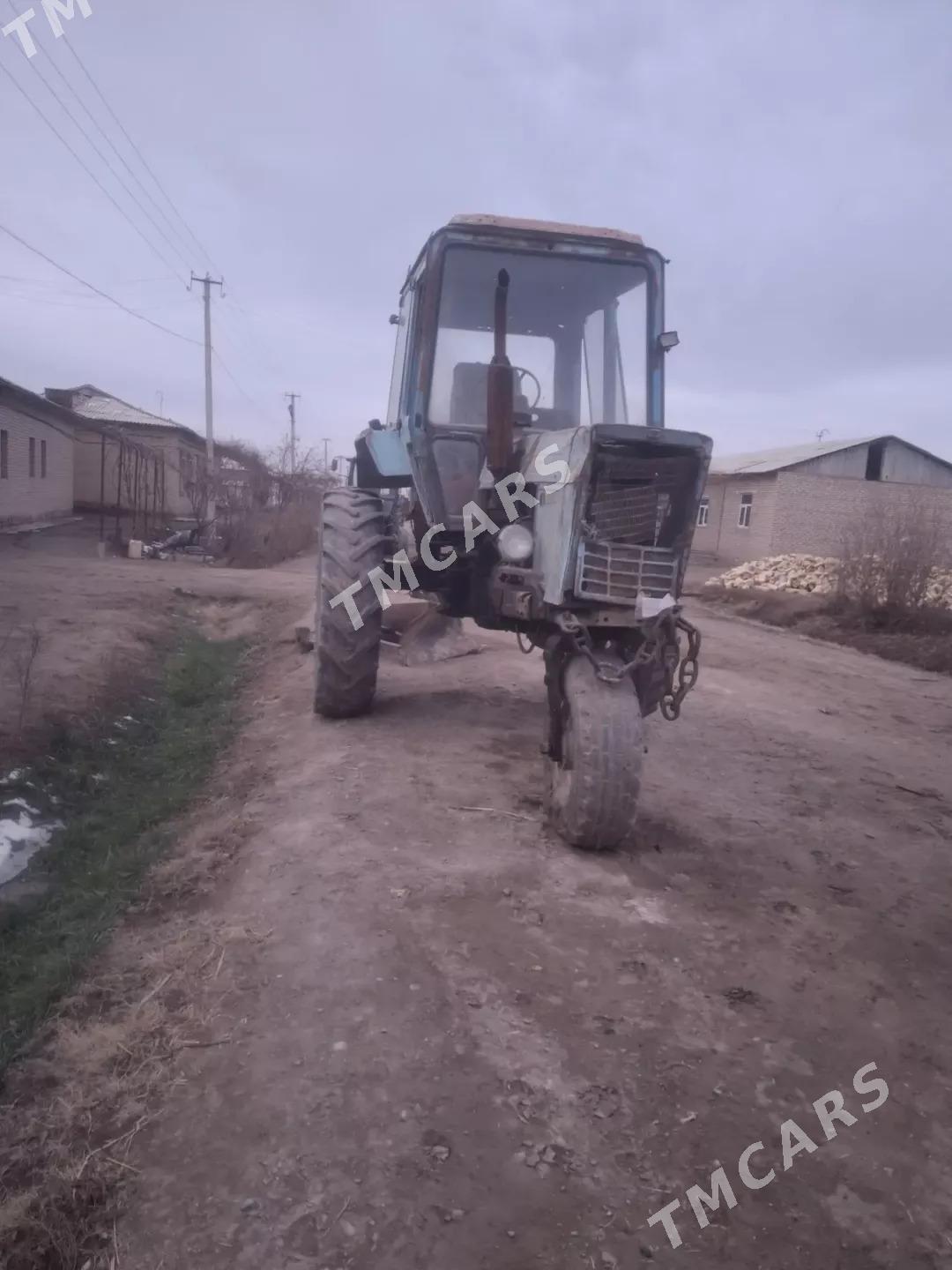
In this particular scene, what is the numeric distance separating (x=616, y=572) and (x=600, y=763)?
2.94ft

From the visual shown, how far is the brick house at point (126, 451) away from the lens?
2612 cm

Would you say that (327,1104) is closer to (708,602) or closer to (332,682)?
(332,682)

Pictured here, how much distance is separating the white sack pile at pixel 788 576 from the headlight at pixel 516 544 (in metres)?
11.6

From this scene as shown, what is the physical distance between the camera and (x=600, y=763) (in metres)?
3.97

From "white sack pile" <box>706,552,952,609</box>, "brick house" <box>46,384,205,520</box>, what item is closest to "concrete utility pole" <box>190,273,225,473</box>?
"brick house" <box>46,384,205,520</box>

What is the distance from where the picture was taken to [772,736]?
22.0 ft

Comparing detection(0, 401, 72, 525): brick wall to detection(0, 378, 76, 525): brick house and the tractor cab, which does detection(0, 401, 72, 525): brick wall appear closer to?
detection(0, 378, 76, 525): brick house

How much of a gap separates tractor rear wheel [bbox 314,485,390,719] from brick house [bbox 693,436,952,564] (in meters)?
21.5

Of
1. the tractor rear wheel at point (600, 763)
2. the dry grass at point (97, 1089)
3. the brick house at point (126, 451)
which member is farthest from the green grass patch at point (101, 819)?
the brick house at point (126, 451)

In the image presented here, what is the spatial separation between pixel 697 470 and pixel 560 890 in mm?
1986

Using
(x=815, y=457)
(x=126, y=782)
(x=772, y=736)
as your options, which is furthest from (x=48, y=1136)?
(x=815, y=457)

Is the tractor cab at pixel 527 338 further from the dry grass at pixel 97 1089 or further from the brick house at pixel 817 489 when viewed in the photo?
the brick house at pixel 817 489

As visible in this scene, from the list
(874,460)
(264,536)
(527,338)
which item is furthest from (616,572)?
(874,460)

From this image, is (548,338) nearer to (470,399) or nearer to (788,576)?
(470,399)
